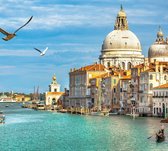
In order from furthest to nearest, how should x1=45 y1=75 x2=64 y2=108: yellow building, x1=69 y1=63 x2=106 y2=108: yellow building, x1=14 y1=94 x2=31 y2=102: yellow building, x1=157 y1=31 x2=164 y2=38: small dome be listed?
1. x1=14 y1=94 x2=31 y2=102: yellow building
2. x1=45 y1=75 x2=64 y2=108: yellow building
3. x1=157 y1=31 x2=164 y2=38: small dome
4. x1=69 y1=63 x2=106 y2=108: yellow building

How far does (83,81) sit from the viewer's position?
243 ft

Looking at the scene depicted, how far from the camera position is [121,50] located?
83.5 metres

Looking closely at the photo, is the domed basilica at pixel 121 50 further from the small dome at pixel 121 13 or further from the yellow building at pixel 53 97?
the yellow building at pixel 53 97

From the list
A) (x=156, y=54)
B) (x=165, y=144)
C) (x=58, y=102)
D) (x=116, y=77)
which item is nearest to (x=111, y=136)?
(x=165, y=144)

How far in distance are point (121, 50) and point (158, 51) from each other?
7147 mm

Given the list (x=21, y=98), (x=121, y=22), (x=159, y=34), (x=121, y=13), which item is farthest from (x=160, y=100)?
(x=21, y=98)

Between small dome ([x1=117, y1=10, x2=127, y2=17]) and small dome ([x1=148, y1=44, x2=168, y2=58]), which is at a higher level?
small dome ([x1=117, y1=10, x2=127, y2=17])

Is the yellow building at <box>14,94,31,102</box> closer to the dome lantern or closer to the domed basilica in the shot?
the dome lantern

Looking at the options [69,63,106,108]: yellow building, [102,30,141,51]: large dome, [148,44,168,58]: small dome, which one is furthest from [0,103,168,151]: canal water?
[102,30,141,51]: large dome

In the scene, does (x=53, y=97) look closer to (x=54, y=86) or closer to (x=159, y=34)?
(x=54, y=86)

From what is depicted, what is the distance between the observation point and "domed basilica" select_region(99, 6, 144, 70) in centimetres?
8275

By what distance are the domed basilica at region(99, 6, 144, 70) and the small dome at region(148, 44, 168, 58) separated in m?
3.90

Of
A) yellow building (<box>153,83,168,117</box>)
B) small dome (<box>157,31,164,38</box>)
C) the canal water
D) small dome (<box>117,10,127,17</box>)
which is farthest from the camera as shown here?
small dome (<box>117,10,127,17</box>)

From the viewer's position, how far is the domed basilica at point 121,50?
82.8 metres
